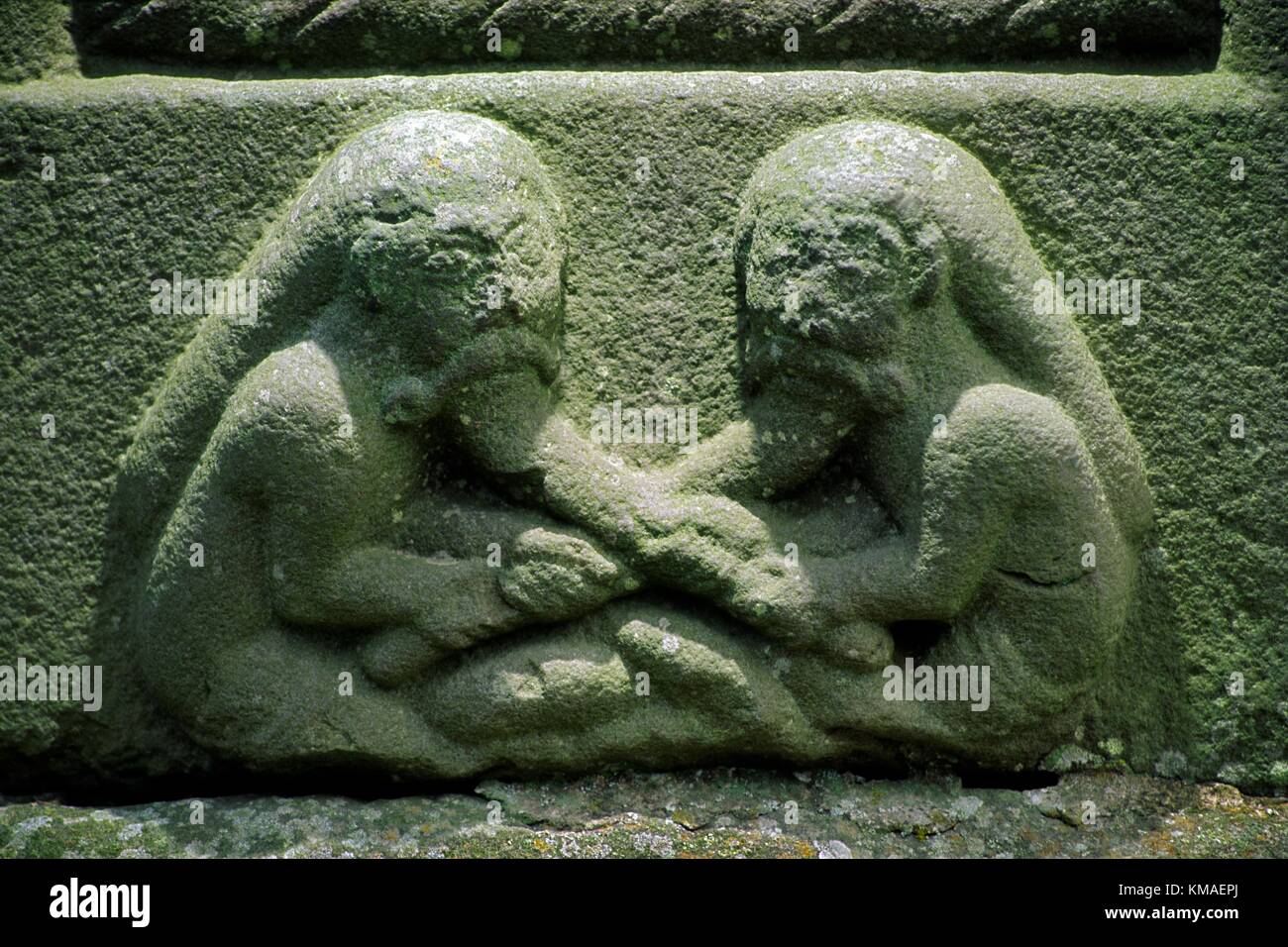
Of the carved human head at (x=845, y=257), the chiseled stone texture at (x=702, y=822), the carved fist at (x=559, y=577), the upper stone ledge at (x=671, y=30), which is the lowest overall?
the chiseled stone texture at (x=702, y=822)

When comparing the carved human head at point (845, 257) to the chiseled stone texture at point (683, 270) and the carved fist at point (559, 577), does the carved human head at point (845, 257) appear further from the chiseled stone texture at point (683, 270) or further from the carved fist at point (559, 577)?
the carved fist at point (559, 577)

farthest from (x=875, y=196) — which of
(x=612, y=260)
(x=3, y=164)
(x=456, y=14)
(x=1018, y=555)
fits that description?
(x=3, y=164)

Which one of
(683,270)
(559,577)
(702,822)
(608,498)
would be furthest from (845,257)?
(702,822)

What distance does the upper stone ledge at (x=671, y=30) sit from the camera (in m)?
2.28

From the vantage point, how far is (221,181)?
2.26 meters

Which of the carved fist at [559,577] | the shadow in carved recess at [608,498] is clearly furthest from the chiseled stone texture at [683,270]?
the carved fist at [559,577]

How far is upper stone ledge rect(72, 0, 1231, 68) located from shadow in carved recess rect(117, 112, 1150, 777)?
257mm

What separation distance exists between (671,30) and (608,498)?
0.84 metres

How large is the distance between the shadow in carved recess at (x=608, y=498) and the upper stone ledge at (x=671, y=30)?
0.26 m

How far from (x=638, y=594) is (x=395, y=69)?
3.37 ft

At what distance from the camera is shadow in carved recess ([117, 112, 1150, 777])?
6.70ft

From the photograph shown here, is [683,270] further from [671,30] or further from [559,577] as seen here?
[559,577]

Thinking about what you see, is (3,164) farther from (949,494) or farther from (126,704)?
(949,494)

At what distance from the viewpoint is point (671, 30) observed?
2.30m
